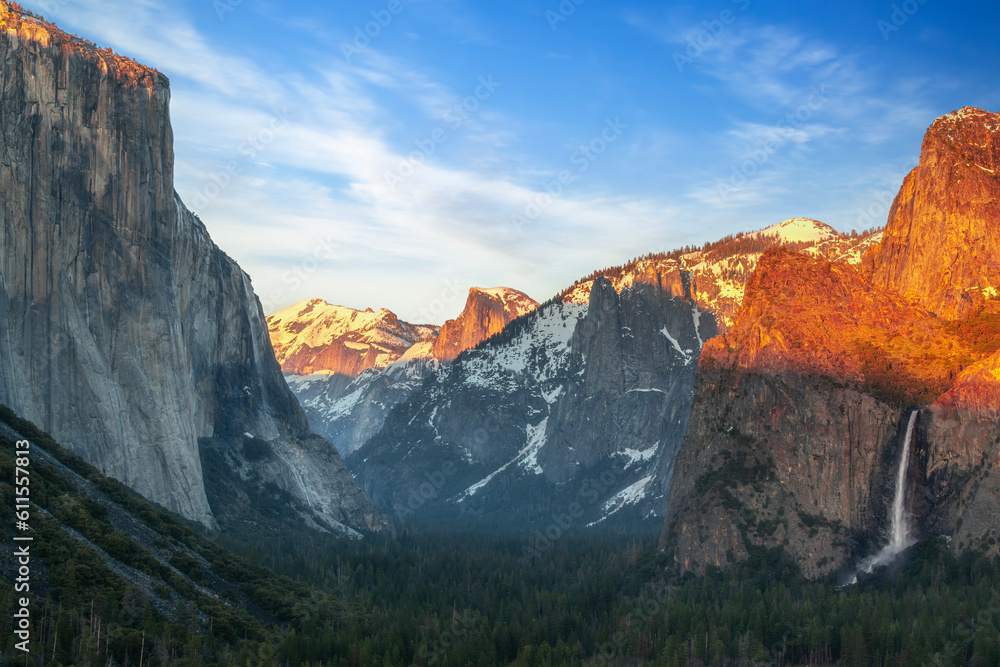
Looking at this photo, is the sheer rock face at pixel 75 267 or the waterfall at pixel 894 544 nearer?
the sheer rock face at pixel 75 267

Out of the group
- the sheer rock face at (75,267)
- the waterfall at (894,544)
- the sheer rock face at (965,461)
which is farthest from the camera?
the waterfall at (894,544)

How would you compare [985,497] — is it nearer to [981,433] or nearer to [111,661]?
[981,433]

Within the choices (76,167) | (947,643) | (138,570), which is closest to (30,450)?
(138,570)

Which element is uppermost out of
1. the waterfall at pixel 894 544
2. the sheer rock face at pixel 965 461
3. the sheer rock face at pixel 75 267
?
the sheer rock face at pixel 75 267

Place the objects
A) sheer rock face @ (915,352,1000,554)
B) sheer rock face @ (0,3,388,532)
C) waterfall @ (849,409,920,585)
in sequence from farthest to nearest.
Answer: waterfall @ (849,409,920,585) < sheer rock face @ (915,352,1000,554) < sheer rock face @ (0,3,388,532)

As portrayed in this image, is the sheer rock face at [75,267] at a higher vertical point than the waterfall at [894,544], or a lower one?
higher

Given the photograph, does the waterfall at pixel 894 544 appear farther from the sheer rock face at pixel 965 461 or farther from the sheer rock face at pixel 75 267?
the sheer rock face at pixel 75 267

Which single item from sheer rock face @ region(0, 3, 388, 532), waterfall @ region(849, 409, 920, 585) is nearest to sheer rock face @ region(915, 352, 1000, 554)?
waterfall @ region(849, 409, 920, 585)

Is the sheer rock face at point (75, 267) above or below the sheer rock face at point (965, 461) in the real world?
above

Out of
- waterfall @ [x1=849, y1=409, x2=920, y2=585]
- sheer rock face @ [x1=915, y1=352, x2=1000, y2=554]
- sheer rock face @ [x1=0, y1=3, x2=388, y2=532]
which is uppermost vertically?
sheer rock face @ [x1=0, y1=3, x2=388, y2=532]

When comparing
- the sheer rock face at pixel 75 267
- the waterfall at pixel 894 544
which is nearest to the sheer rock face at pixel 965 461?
the waterfall at pixel 894 544

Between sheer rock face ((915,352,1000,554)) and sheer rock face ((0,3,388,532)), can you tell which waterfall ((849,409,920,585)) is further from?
sheer rock face ((0,3,388,532))

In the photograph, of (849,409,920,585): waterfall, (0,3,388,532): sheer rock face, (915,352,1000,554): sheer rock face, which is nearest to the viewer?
(0,3,388,532): sheer rock face

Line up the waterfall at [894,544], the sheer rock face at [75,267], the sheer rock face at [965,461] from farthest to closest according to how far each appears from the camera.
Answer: the waterfall at [894,544]
the sheer rock face at [965,461]
the sheer rock face at [75,267]
